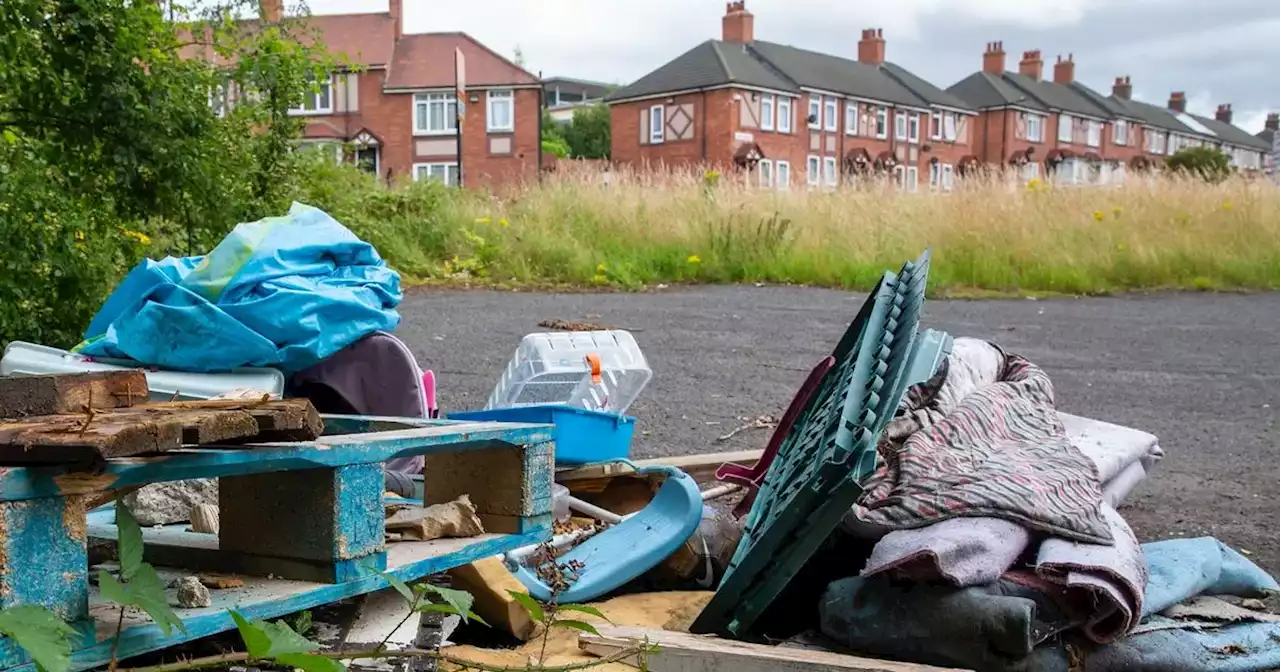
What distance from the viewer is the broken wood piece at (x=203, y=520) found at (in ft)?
7.33

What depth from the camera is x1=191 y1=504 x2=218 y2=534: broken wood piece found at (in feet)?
7.33

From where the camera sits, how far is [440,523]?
228cm

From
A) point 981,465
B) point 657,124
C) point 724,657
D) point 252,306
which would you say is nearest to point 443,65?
point 657,124

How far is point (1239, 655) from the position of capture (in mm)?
Result: 2418

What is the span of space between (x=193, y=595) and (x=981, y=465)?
1.89 m

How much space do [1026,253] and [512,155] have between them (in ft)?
105

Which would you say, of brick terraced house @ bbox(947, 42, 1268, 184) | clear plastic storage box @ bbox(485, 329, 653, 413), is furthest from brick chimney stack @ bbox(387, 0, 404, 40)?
clear plastic storage box @ bbox(485, 329, 653, 413)

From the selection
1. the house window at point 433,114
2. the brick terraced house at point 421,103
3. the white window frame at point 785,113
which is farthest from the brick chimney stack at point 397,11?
the white window frame at point 785,113

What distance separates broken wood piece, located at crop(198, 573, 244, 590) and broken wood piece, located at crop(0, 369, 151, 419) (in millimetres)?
337

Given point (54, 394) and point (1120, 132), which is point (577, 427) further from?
point (1120, 132)

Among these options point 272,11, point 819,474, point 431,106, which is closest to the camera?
point 819,474

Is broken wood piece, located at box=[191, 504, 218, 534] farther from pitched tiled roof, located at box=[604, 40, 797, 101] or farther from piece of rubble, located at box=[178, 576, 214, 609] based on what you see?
pitched tiled roof, located at box=[604, 40, 797, 101]

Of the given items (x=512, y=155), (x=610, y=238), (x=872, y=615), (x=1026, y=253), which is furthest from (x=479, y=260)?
(x=512, y=155)

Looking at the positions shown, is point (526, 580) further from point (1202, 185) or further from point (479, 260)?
point (1202, 185)
